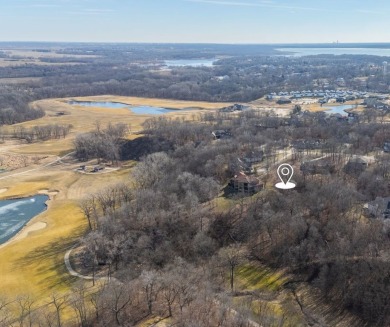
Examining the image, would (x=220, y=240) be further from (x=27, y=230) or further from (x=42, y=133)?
(x=42, y=133)

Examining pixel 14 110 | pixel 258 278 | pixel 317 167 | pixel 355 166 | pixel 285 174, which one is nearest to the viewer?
pixel 285 174

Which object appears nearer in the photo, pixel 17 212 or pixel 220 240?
pixel 220 240

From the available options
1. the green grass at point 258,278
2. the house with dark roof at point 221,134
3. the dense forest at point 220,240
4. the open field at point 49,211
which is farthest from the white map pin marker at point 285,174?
the house with dark roof at point 221,134

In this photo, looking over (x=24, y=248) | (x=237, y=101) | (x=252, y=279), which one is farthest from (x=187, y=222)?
(x=237, y=101)

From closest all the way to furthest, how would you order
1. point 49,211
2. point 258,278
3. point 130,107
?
point 258,278, point 49,211, point 130,107

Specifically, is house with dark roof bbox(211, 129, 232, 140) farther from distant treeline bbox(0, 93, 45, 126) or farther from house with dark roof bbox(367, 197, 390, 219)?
distant treeline bbox(0, 93, 45, 126)

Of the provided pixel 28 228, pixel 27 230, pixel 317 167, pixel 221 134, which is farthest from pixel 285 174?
pixel 221 134

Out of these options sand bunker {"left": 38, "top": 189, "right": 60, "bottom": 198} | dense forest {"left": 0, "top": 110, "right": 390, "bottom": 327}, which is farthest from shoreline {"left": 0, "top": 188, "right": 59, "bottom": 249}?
dense forest {"left": 0, "top": 110, "right": 390, "bottom": 327}
